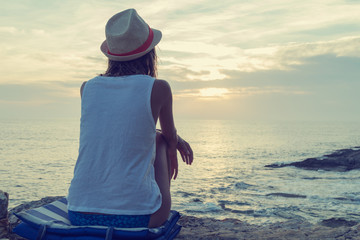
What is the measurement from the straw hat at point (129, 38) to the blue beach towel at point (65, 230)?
50.0 inches

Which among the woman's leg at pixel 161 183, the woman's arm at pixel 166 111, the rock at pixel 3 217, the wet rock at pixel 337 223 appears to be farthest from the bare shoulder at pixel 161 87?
the wet rock at pixel 337 223

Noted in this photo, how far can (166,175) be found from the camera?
2.87 m

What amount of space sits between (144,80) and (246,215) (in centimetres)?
855

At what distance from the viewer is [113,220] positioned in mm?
2545

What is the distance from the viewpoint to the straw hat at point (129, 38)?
109 inches

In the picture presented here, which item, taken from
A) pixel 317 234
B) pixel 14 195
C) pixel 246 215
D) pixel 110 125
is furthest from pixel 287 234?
pixel 14 195

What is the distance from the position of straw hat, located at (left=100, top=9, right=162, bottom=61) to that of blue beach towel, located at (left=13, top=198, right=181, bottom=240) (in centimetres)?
127

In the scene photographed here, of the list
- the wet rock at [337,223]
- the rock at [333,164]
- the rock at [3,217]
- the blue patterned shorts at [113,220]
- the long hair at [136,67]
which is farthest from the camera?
the rock at [333,164]

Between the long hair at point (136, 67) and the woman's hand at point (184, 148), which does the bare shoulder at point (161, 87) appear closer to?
the long hair at point (136, 67)

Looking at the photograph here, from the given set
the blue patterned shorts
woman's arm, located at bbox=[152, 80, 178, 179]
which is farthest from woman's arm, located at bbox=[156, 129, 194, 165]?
the blue patterned shorts

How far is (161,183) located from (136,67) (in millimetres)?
912

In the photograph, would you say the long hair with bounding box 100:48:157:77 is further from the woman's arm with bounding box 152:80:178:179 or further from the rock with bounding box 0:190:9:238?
the rock with bounding box 0:190:9:238

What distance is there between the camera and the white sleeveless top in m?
2.48

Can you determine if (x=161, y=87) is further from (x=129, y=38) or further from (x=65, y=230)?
(x=65, y=230)
